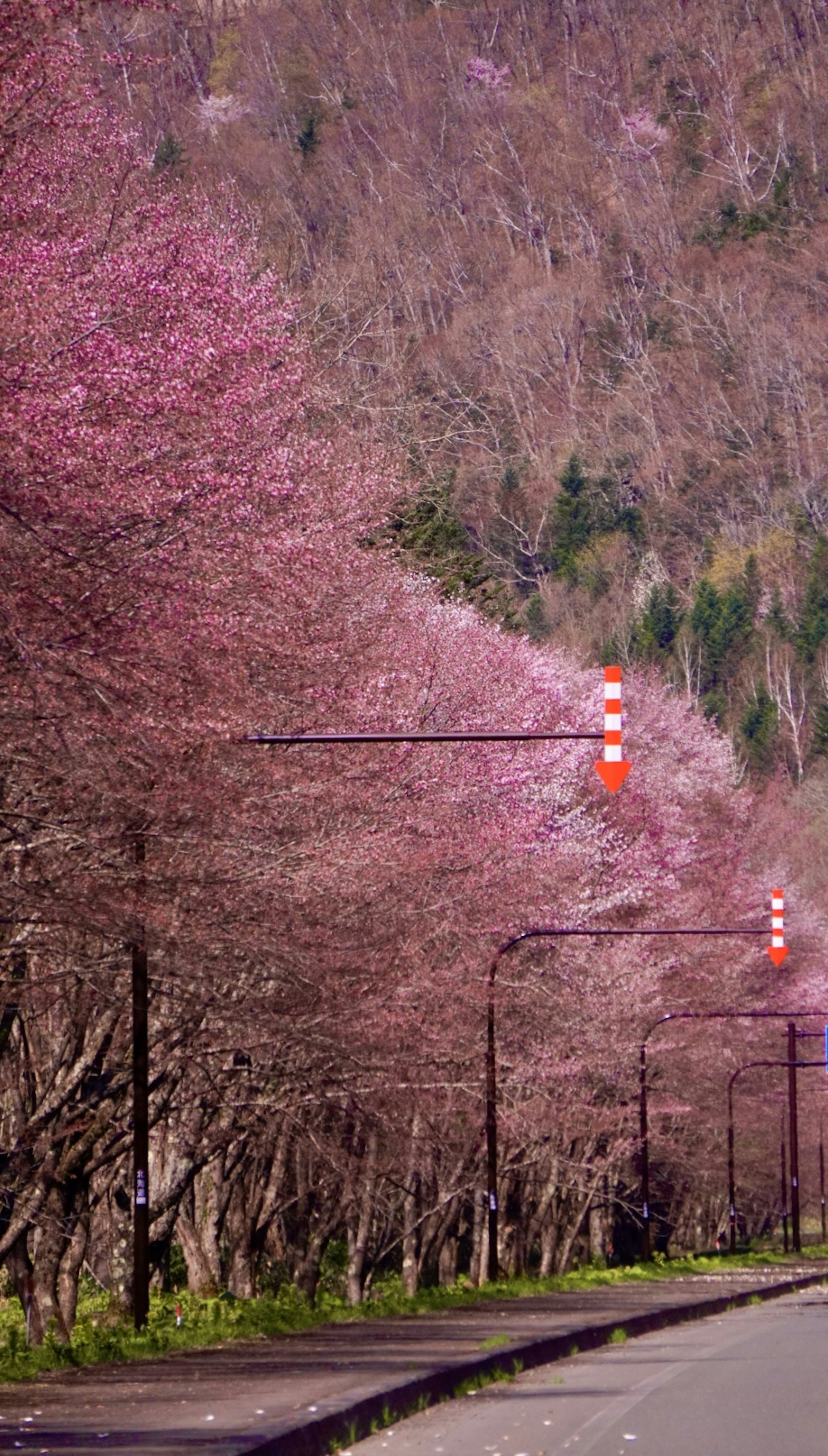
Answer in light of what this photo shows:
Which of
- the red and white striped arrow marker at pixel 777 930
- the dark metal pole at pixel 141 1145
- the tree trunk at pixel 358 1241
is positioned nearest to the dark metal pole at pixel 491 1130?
the tree trunk at pixel 358 1241

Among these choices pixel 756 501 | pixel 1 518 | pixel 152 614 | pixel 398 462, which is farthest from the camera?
pixel 756 501

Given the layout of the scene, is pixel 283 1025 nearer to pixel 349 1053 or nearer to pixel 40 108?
pixel 349 1053

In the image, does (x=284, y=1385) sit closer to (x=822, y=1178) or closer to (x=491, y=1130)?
(x=491, y=1130)

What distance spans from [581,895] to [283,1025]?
536 inches

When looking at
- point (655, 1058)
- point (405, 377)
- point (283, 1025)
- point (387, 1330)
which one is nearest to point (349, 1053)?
point (283, 1025)

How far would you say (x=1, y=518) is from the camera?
514 inches

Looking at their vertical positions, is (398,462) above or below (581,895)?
above

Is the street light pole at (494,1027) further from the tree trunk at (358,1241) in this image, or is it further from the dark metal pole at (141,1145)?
the dark metal pole at (141,1145)

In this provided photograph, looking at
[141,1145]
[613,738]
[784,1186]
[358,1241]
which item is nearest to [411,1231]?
[358,1241]

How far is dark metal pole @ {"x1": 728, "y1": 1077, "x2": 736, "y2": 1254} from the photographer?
55.8m

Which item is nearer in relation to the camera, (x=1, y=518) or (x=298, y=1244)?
(x=1, y=518)

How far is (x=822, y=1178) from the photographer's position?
82.7 meters

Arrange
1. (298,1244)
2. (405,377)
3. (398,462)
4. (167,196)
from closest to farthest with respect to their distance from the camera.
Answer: (167,196) → (398,462) → (298,1244) → (405,377)

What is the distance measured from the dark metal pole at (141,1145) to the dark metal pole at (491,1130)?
A: 916 centimetres
